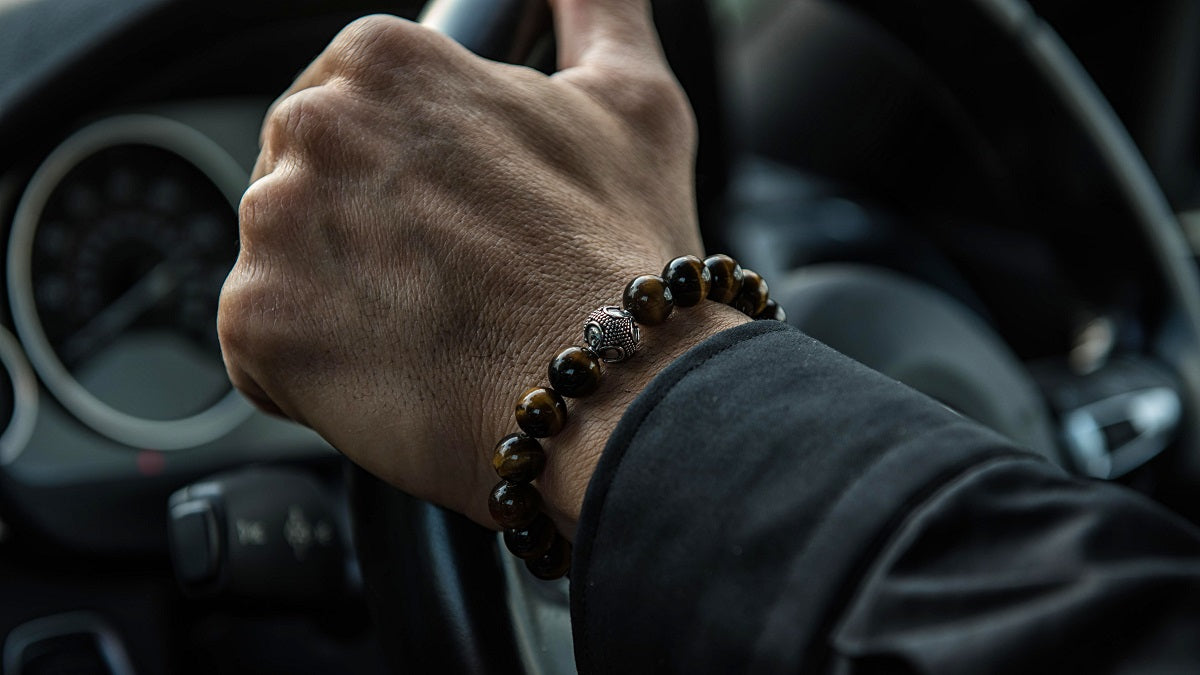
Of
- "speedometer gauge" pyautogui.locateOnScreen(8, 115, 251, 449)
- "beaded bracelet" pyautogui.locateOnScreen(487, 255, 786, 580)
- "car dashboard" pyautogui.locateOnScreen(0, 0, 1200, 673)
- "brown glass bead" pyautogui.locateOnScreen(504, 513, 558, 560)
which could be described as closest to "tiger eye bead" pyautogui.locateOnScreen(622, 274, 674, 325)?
"beaded bracelet" pyautogui.locateOnScreen(487, 255, 786, 580)

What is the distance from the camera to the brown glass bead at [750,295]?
22.2 inches

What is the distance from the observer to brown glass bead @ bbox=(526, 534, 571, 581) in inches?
20.6

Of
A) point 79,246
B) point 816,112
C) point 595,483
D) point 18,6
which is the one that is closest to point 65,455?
point 79,246

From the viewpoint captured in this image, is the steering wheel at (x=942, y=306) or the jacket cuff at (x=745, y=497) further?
the steering wheel at (x=942, y=306)

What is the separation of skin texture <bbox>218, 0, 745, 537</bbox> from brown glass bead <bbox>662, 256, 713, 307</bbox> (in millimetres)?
12

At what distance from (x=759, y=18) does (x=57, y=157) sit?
1.00 m

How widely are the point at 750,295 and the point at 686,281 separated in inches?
2.7

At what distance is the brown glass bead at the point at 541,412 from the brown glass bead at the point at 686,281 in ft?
0.22

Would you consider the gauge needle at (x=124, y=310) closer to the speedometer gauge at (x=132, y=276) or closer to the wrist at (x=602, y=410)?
the speedometer gauge at (x=132, y=276)

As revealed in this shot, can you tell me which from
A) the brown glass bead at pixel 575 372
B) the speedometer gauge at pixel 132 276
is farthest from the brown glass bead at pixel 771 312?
the speedometer gauge at pixel 132 276

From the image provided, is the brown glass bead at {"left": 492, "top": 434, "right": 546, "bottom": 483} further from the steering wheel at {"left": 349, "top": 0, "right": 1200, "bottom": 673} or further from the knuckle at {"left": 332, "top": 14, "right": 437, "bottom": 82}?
the knuckle at {"left": 332, "top": 14, "right": 437, "bottom": 82}

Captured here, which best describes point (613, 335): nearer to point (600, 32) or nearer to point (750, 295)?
point (750, 295)

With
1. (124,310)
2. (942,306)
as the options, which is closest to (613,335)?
(942,306)

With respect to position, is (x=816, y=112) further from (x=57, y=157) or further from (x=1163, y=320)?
(x=57, y=157)
